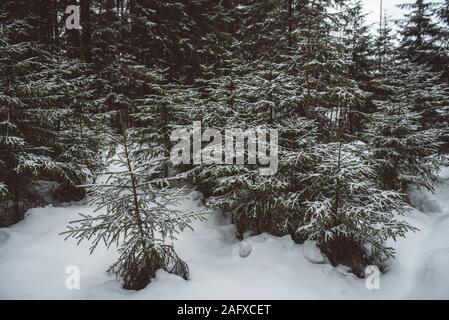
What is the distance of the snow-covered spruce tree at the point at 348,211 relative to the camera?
630 cm

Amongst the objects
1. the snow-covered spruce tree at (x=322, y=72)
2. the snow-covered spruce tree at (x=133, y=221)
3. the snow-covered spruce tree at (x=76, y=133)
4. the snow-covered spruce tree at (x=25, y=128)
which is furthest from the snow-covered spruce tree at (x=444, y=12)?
the snow-covered spruce tree at (x=25, y=128)

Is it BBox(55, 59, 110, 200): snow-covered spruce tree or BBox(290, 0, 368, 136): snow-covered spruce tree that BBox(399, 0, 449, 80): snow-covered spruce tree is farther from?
BBox(55, 59, 110, 200): snow-covered spruce tree

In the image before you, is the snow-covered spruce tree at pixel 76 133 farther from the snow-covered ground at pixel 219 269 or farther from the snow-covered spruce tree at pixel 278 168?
the snow-covered spruce tree at pixel 278 168

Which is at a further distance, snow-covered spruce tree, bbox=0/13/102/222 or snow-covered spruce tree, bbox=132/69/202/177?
snow-covered spruce tree, bbox=132/69/202/177

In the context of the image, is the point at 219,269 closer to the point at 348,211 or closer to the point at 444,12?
the point at 348,211

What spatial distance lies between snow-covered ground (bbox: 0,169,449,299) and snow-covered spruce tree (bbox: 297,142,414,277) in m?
0.56

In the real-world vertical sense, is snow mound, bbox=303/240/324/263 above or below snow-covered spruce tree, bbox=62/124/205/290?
below

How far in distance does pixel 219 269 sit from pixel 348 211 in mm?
3431

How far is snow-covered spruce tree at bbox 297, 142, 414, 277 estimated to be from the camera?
6301 millimetres

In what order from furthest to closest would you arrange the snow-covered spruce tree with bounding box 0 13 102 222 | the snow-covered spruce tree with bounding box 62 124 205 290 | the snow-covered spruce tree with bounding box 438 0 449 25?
the snow-covered spruce tree with bounding box 438 0 449 25 < the snow-covered spruce tree with bounding box 0 13 102 222 < the snow-covered spruce tree with bounding box 62 124 205 290

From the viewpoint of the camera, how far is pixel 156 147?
31.1ft

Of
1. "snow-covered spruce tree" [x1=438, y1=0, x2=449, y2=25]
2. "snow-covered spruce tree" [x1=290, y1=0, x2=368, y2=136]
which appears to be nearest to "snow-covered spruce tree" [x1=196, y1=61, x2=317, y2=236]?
"snow-covered spruce tree" [x1=290, y1=0, x2=368, y2=136]

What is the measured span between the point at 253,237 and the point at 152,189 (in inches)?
153
